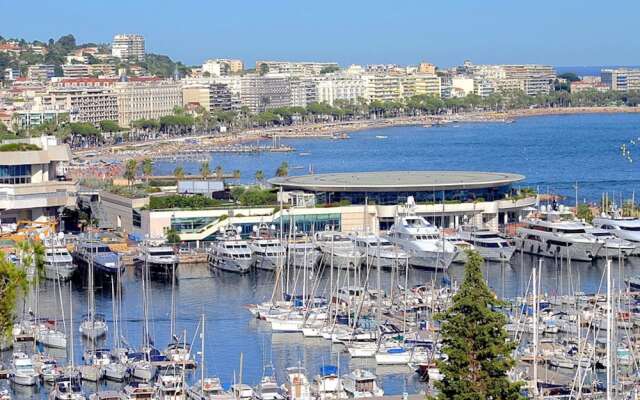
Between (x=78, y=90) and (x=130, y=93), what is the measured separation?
3.93 meters

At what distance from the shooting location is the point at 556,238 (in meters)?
24.0

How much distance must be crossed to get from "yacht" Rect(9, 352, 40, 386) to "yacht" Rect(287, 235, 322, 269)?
645cm

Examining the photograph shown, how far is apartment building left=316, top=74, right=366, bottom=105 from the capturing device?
293 feet

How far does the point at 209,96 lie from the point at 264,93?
769 cm

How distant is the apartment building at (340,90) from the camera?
89.2 meters

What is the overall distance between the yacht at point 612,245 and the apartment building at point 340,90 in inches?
2537

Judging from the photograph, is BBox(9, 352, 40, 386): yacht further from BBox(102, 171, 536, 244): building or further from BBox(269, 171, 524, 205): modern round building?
BBox(269, 171, 524, 205): modern round building

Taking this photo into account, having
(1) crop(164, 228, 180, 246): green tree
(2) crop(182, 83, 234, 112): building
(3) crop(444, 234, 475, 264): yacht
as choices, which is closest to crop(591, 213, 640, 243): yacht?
(3) crop(444, 234, 475, 264): yacht

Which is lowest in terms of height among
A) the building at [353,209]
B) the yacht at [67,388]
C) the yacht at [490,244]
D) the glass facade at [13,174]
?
the yacht at [67,388]

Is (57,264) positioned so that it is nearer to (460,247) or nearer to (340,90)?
(460,247)

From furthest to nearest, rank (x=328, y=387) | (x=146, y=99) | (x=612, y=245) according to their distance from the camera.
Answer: (x=146, y=99)
(x=612, y=245)
(x=328, y=387)

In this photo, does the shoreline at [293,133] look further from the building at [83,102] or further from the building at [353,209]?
the building at [353,209]

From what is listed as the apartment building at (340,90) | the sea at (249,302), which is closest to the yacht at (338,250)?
the sea at (249,302)

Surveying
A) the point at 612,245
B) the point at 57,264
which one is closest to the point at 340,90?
the point at 612,245
